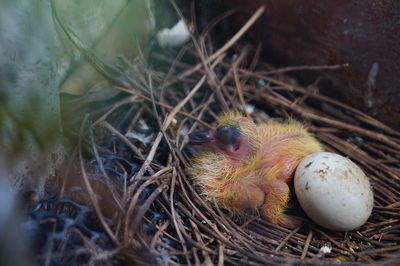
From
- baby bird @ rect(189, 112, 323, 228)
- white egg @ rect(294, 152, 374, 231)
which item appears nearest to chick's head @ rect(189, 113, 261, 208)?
baby bird @ rect(189, 112, 323, 228)

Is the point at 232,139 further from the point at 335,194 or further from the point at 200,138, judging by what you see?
the point at 335,194

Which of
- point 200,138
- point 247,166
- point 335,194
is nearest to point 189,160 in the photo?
point 200,138

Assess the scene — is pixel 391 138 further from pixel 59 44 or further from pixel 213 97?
pixel 59 44

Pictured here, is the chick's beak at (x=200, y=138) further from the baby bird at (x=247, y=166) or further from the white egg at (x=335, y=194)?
the white egg at (x=335, y=194)

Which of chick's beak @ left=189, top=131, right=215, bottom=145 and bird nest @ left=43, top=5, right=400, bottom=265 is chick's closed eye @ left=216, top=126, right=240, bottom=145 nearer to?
chick's beak @ left=189, top=131, right=215, bottom=145

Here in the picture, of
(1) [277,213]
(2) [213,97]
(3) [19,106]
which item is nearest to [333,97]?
(2) [213,97]

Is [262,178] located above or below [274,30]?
below
